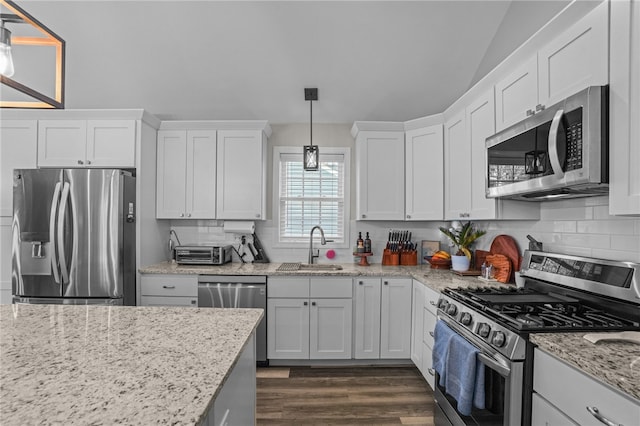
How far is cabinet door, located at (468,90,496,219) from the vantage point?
2377mm

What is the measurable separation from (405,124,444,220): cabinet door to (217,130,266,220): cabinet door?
1.52 m

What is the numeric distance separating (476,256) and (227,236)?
2540mm

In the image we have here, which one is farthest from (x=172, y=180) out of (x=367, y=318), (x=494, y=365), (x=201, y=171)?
(x=494, y=365)

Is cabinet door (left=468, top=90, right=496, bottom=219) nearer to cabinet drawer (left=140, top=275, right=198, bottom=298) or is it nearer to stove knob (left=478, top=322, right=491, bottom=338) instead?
stove knob (left=478, top=322, right=491, bottom=338)

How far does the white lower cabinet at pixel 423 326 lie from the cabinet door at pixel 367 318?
325 millimetres

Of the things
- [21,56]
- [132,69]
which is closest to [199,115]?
[132,69]

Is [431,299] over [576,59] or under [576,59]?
under

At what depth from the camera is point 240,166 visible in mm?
3551

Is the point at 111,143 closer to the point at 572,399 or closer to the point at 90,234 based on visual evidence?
the point at 90,234

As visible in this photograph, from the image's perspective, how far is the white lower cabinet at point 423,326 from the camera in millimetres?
2640

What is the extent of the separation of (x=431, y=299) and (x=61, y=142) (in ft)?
11.8

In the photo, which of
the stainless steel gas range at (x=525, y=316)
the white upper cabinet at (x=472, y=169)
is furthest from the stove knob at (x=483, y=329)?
the white upper cabinet at (x=472, y=169)

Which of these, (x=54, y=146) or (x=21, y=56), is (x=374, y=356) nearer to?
(x=54, y=146)

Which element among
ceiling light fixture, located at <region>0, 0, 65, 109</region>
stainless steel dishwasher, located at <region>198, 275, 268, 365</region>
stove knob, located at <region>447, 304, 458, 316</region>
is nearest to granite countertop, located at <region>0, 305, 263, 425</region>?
ceiling light fixture, located at <region>0, 0, 65, 109</region>
